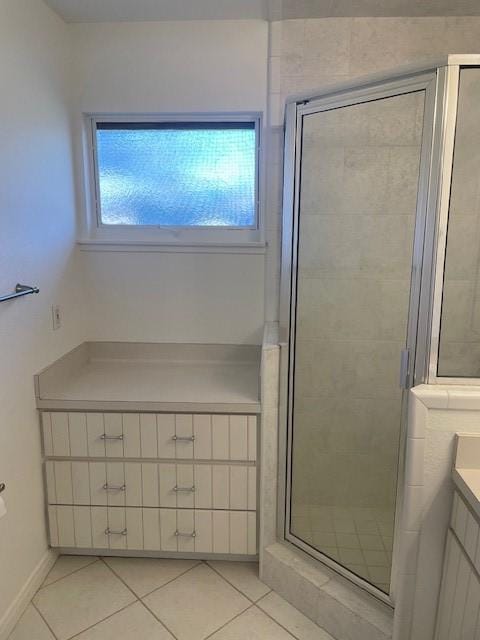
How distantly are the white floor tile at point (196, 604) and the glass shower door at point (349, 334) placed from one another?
1.22 feet

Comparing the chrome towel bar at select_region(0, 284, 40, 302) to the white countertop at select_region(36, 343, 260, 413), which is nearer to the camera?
the chrome towel bar at select_region(0, 284, 40, 302)

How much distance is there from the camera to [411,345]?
4.59 ft

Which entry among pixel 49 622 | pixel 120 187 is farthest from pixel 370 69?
pixel 49 622

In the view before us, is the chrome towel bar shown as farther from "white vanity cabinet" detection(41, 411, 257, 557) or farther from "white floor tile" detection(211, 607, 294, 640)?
"white floor tile" detection(211, 607, 294, 640)

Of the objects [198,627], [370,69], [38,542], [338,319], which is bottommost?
[198,627]

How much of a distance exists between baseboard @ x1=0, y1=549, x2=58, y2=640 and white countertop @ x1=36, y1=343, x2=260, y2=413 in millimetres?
698

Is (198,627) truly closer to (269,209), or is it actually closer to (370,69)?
(269,209)

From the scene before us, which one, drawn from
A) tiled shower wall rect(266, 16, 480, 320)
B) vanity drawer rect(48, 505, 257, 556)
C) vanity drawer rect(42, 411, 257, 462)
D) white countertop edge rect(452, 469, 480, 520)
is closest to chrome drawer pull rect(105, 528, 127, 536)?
vanity drawer rect(48, 505, 257, 556)

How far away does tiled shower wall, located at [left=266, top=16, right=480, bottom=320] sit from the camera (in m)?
1.91

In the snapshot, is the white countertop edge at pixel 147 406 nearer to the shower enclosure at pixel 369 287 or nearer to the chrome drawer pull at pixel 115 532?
the shower enclosure at pixel 369 287

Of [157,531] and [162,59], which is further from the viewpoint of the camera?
[162,59]

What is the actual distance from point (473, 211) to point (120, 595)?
1960 millimetres

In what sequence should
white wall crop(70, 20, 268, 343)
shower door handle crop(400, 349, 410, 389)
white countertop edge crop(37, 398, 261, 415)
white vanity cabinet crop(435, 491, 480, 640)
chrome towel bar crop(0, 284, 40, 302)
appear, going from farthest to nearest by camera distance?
1. white wall crop(70, 20, 268, 343)
2. white countertop edge crop(37, 398, 261, 415)
3. chrome towel bar crop(0, 284, 40, 302)
4. shower door handle crop(400, 349, 410, 389)
5. white vanity cabinet crop(435, 491, 480, 640)

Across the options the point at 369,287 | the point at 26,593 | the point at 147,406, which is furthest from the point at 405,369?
the point at 26,593
